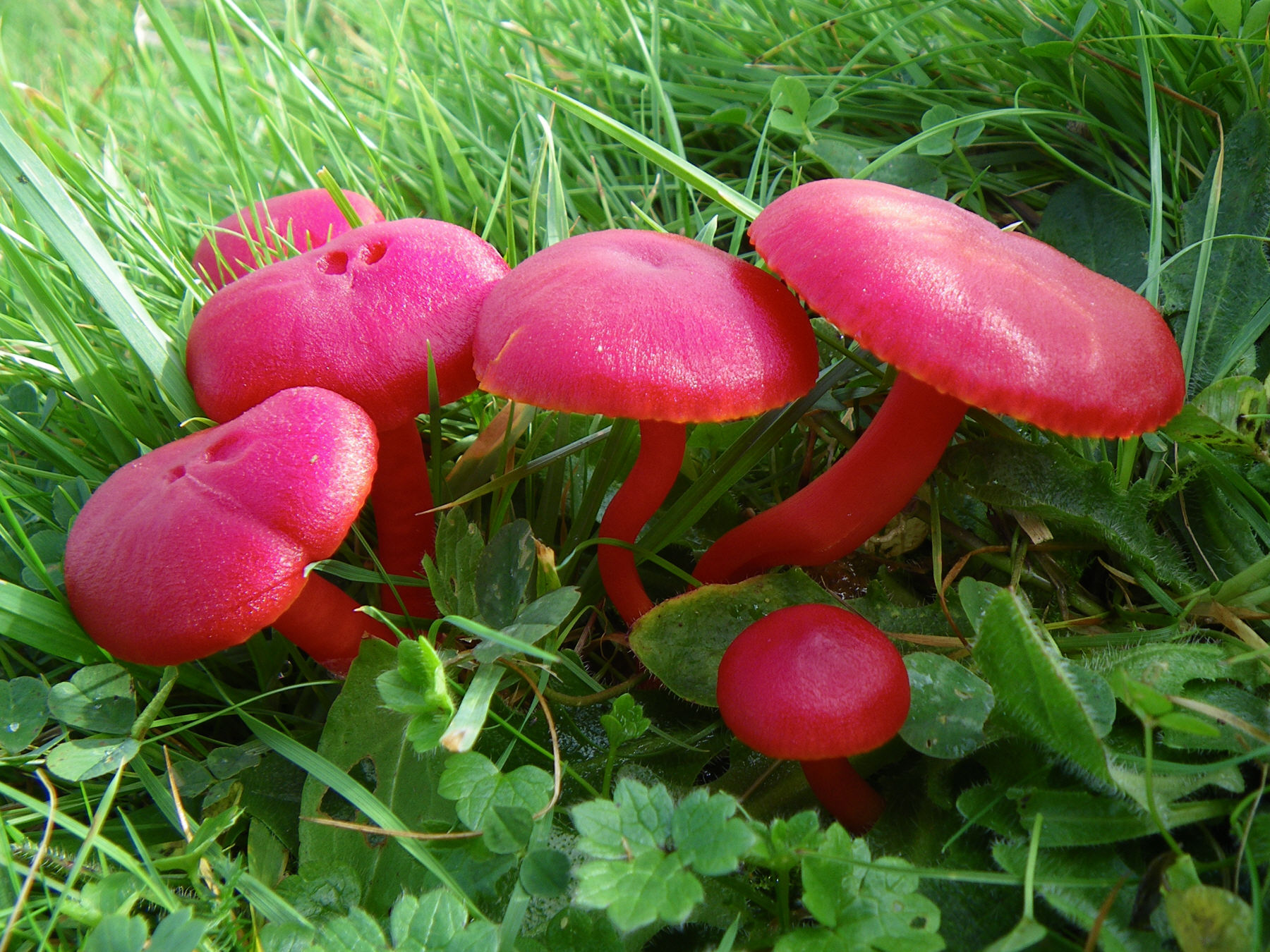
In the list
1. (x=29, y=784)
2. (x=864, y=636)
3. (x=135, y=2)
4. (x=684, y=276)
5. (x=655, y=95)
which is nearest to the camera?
(x=864, y=636)

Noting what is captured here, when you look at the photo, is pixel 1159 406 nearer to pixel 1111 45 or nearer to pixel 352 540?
pixel 1111 45

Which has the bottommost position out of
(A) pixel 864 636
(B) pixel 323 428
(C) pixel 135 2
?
(A) pixel 864 636

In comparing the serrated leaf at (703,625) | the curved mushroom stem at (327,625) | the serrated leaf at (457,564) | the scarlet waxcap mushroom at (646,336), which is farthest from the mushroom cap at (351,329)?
the serrated leaf at (703,625)

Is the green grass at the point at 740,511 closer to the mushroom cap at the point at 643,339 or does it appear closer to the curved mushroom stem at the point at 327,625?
the curved mushroom stem at the point at 327,625

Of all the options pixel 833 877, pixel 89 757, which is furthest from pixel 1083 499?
pixel 89 757

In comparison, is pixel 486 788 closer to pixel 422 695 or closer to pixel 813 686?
pixel 422 695

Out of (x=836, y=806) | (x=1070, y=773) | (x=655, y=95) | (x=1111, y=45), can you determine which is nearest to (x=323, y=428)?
(x=836, y=806)

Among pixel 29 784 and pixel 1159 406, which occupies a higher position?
pixel 29 784
